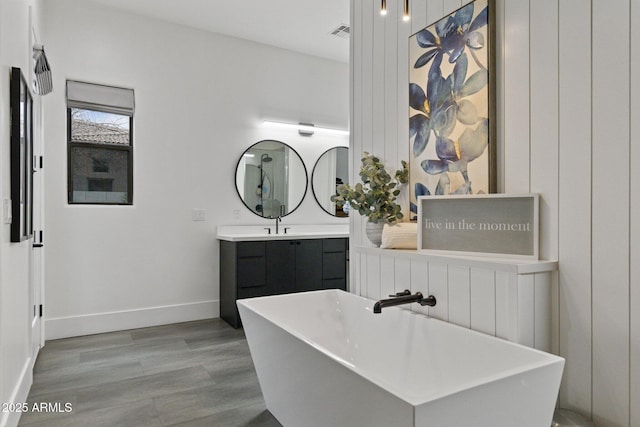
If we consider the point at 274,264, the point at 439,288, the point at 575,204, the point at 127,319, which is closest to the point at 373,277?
the point at 439,288

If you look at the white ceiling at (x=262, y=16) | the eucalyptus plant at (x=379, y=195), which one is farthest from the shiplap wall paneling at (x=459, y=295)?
the white ceiling at (x=262, y=16)

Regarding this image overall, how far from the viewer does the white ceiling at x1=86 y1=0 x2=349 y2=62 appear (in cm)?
378

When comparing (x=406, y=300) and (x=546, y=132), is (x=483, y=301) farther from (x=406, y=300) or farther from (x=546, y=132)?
(x=546, y=132)

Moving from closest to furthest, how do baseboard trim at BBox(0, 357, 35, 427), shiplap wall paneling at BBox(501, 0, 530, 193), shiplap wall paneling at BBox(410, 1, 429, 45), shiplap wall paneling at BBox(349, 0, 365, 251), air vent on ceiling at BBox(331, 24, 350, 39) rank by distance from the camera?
shiplap wall paneling at BBox(501, 0, 530, 193) < baseboard trim at BBox(0, 357, 35, 427) < shiplap wall paneling at BBox(410, 1, 429, 45) < shiplap wall paneling at BBox(349, 0, 365, 251) < air vent on ceiling at BBox(331, 24, 350, 39)

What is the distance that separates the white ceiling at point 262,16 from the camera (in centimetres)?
378

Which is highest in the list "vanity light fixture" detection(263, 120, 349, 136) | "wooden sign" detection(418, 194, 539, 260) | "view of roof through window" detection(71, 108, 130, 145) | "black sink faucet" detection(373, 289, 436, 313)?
"vanity light fixture" detection(263, 120, 349, 136)

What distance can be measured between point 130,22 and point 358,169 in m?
2.85

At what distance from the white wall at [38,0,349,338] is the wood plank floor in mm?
438

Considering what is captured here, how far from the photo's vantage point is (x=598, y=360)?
4.95 feet

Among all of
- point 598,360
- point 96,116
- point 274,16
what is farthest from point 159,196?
point 598,360

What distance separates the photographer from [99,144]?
386cm

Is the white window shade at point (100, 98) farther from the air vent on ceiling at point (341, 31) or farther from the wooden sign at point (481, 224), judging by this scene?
the wooden sign at point (481, 224)

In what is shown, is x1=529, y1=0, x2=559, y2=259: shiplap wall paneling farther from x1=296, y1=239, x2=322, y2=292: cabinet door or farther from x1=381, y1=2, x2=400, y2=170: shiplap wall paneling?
x1=296, y1=239, x2=322, y2=292: cabinet door

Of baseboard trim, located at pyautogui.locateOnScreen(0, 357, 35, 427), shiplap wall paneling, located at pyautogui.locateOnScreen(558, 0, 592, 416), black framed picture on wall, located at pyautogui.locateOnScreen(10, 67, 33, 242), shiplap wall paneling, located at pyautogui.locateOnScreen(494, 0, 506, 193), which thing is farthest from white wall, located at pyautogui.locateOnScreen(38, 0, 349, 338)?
shiplap wall paneling, located at pyautogui.locateOnScreen(558, 0, 592, 416)
